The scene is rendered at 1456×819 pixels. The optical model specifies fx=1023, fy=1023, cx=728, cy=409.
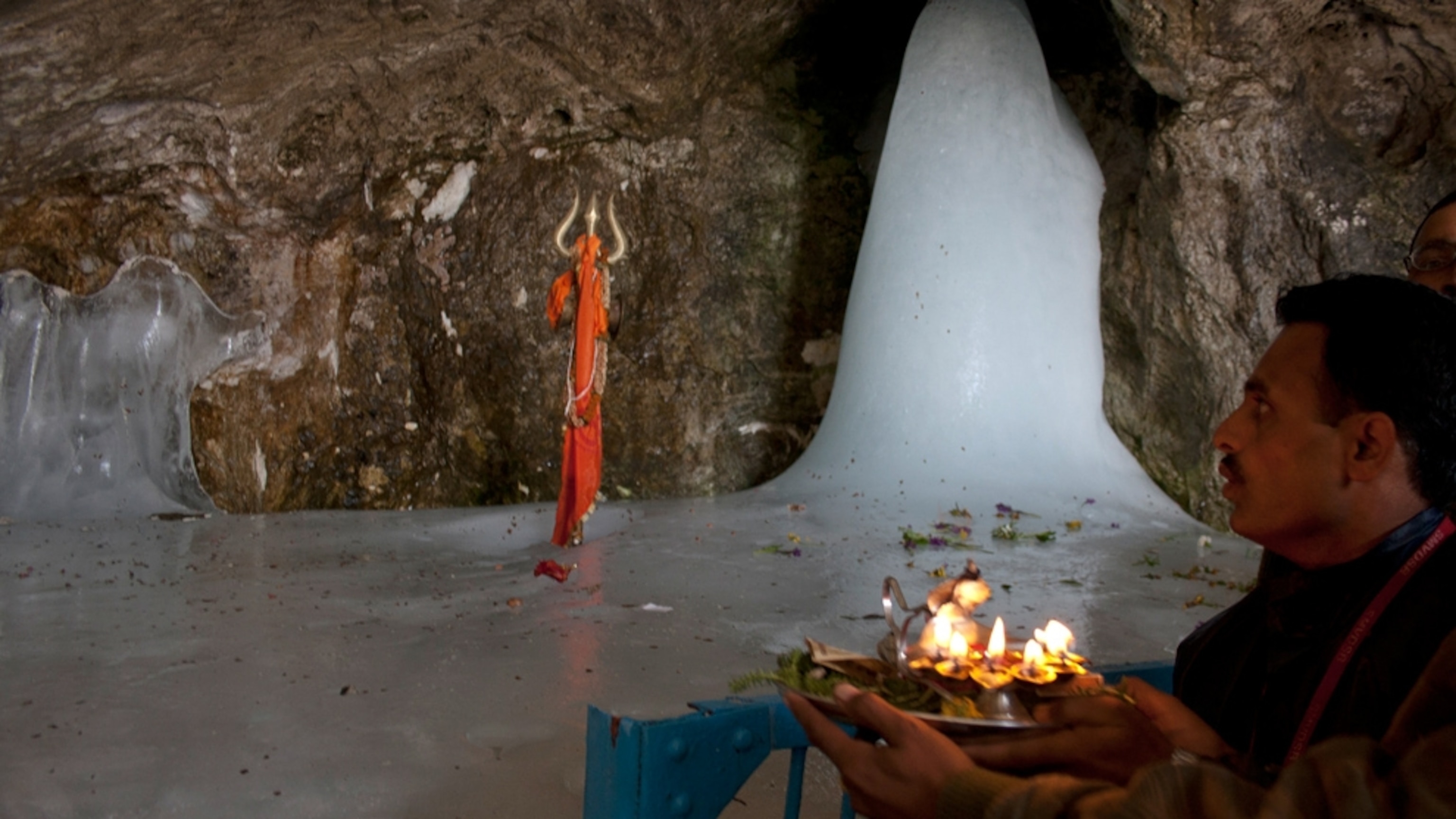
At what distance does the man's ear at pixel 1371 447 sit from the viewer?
3.26 ft

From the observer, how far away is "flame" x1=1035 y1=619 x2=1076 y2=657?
4.03 ft

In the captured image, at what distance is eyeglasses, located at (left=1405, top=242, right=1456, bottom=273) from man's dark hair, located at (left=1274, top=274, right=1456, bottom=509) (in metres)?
0.96

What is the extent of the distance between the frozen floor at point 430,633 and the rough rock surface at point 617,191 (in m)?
1.59

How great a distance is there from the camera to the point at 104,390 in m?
5.89

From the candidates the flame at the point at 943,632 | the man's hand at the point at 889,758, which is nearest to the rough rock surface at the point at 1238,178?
the flame at the point at 943,632

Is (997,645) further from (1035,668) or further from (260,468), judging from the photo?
(260,468)

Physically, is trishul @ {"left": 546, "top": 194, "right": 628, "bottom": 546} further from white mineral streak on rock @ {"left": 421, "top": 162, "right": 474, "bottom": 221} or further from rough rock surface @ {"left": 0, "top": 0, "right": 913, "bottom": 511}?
white mineral streak on rock @ {"left": 421, "top": 162, "right": 474, "bottom": 221}

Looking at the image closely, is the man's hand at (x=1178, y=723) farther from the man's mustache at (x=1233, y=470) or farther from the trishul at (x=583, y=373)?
the trishul at (x=583, y=373)

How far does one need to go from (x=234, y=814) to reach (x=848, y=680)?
124cm

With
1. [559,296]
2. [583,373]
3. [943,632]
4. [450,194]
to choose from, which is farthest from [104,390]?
[943,632]

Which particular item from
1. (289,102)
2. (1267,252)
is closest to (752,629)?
(1267,252)

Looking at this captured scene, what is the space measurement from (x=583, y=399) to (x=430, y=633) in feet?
6.89

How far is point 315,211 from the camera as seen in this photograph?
6812 mm

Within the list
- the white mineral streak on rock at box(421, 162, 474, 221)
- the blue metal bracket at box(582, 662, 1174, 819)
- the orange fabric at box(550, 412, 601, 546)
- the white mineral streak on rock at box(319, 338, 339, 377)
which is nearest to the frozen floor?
the orange fabric at box(550, 412, 601, 546)
